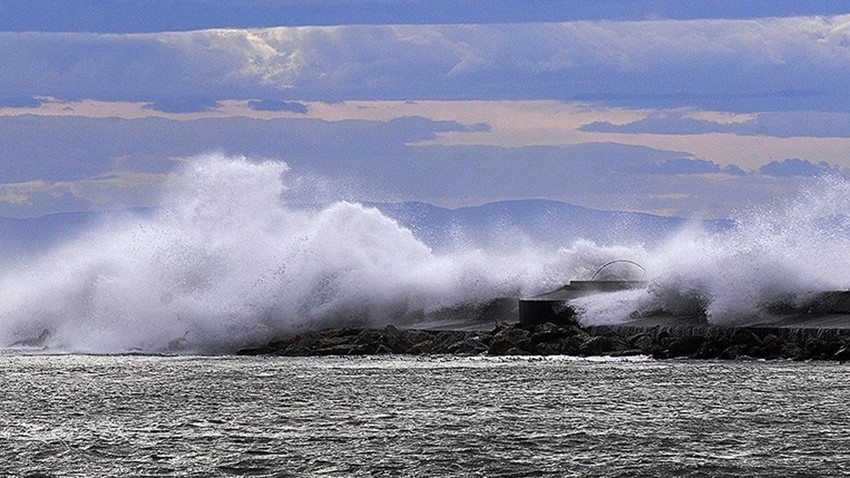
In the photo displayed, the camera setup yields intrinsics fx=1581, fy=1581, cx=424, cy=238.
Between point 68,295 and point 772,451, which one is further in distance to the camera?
point 68,295

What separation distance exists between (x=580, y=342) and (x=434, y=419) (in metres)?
9.25

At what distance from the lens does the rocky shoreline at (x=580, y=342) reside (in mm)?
22938

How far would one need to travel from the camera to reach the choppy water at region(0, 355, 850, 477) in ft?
41.7

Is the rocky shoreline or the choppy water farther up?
the rocky shoreline

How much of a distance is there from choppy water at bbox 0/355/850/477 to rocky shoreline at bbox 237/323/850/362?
3.58 ft

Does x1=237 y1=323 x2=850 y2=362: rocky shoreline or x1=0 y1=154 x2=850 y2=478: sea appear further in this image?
x1=237 y1=323 x2=850 y2=362: rocky shoreline

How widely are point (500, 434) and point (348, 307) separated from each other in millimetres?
16706

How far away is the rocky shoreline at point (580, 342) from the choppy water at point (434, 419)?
109cm

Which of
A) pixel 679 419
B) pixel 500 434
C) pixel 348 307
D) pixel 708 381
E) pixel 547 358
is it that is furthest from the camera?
pixel 348 307

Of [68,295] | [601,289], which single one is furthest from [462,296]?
[68,295]

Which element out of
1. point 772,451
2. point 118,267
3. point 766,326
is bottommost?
point 772,451

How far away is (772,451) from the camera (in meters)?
13.2

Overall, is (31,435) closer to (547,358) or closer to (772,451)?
(772,451)

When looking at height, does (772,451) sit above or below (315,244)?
below
